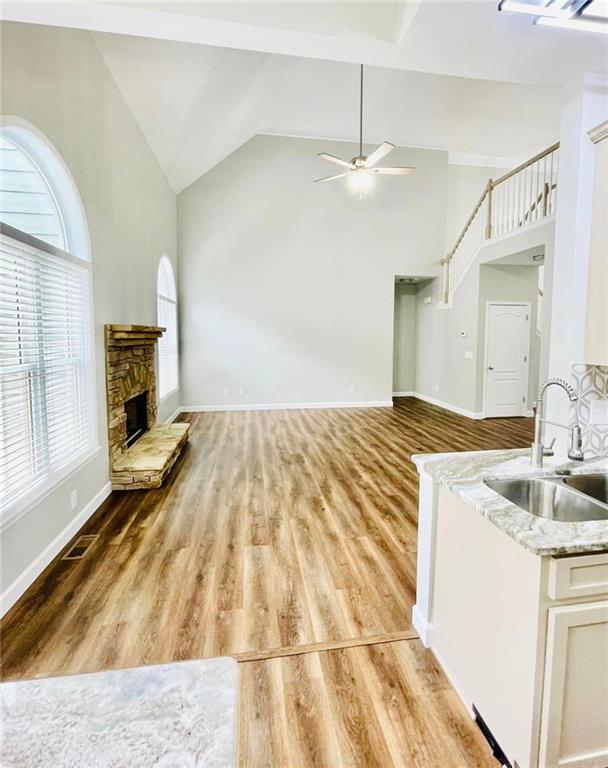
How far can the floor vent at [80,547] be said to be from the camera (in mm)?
2586

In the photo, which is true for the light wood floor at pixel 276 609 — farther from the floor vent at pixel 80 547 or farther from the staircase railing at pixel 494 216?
the staircase railing at pixel 494 216

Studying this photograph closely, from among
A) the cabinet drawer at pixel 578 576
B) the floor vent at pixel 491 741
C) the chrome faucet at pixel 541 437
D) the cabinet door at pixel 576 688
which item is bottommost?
the floor vent at pixel 491 741

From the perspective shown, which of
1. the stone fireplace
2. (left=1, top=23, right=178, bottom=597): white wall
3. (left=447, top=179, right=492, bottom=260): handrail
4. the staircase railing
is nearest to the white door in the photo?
the staircase railing

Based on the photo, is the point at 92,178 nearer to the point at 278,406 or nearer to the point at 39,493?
the point at 39,493

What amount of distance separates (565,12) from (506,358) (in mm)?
5746

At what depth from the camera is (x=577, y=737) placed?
3.96 feet

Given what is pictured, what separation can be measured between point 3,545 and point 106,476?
1.55 metres

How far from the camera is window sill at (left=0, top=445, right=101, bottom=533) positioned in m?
2.08

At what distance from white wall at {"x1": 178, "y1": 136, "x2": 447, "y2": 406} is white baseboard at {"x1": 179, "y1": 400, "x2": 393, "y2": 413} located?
3.1 inches

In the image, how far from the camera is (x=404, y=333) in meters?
9.23

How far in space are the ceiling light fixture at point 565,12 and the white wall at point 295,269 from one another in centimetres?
587

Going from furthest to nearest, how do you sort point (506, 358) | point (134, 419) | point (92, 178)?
point (506, 358), point (134, 419), point (92, 178)

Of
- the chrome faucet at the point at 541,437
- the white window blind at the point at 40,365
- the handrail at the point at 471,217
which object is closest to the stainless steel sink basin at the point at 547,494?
the chrome faucet at the point at 541,437

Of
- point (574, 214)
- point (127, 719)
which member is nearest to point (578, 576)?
point (127, 719)
